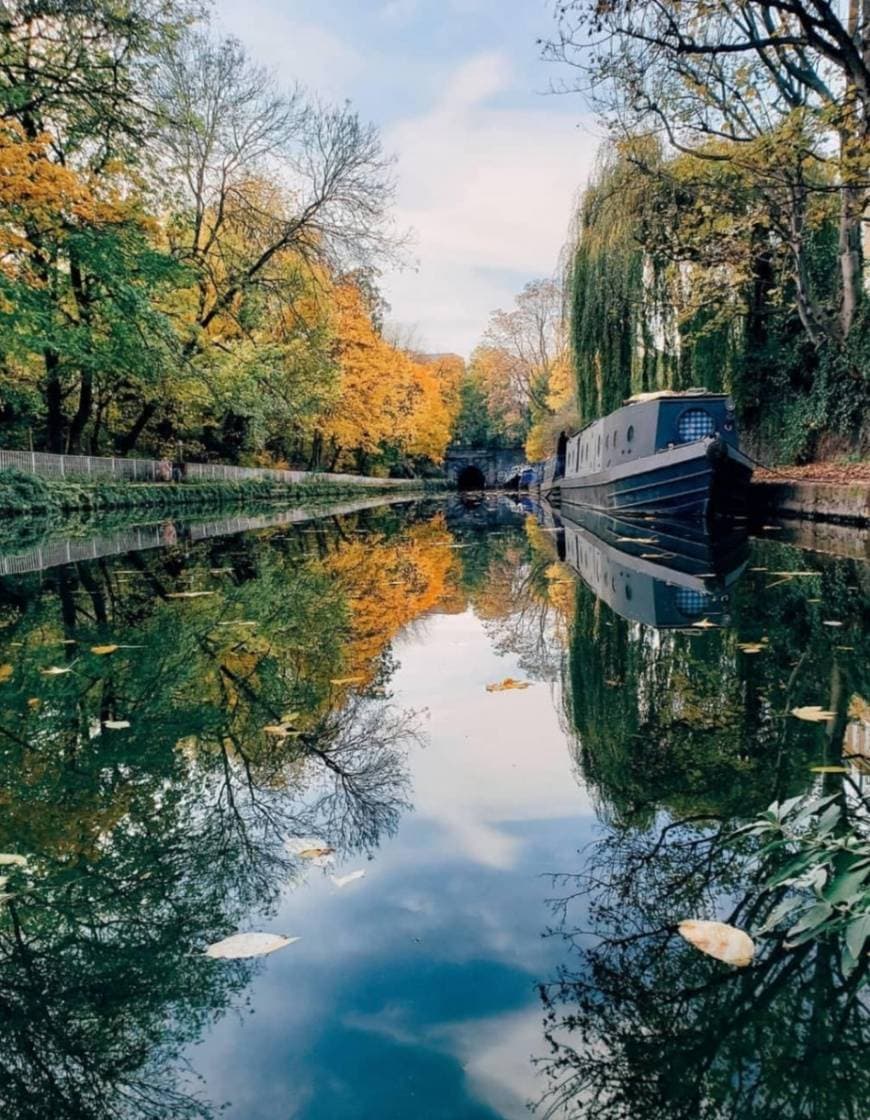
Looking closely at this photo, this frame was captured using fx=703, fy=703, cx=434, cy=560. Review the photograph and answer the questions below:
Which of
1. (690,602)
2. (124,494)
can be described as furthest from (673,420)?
(124,494)

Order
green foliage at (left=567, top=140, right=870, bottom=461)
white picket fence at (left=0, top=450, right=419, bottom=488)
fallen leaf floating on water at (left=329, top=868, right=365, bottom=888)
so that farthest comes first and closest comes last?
white picket fence at (left=0, top=450, right=419, bottom=488) → green foliage at (left=567, top=140, right=870, bottom=461) → fallen leaf floating on water at (left=329, top=868, right=365, bottom=888)

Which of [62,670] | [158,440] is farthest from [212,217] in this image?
[62,670]

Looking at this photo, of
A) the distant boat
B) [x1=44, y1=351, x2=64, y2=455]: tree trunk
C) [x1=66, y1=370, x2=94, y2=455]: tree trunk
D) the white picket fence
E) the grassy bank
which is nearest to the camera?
the distant boat

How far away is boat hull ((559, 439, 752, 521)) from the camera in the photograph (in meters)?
10.8

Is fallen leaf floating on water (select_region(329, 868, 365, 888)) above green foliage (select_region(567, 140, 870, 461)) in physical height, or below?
below

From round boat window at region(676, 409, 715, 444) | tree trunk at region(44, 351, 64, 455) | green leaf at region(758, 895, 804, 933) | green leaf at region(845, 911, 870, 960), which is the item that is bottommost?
green leaf at region(758, 895, 804, 933)

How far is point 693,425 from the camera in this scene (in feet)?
40.0

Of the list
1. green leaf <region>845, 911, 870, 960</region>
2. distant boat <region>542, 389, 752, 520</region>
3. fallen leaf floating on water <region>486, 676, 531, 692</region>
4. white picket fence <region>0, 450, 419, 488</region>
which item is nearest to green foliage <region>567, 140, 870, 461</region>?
distant boat <region>542, 389, 752, 520</region>

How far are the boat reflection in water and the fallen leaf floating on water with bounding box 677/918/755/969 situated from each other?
279 centimetres

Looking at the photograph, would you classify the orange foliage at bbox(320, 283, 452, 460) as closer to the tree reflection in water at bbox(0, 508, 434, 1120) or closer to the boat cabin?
the boat cabin

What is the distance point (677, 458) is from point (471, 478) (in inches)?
1963

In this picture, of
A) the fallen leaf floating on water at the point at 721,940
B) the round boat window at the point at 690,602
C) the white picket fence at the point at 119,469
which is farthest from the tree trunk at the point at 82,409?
the fallen leaf floating on water at the point at 721,940

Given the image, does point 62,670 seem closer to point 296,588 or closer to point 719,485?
point 296,588

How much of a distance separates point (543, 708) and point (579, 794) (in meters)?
0.85
